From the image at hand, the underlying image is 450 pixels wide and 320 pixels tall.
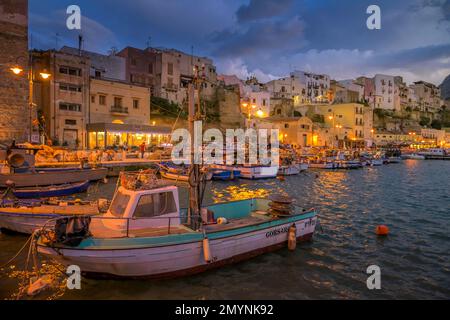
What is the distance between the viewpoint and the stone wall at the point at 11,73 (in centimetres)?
3672

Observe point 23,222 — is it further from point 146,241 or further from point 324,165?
point 324,165

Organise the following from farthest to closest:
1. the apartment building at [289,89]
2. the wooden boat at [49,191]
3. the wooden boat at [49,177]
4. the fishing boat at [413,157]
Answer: the apartment building at [289,89] → the fishing boat at [413,157] → the wooden boat at [49,177] → the wooden boat at [49,191]

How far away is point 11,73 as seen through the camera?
37250 millimetres

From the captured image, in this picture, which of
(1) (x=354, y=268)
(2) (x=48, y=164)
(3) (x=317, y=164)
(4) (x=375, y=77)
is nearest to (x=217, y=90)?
(3) (x=317, y=164)

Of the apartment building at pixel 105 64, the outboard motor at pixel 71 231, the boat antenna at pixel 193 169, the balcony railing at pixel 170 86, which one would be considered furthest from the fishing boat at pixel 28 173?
the balcony railing at pixel 170 86

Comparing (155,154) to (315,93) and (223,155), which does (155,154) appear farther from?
(315,93)

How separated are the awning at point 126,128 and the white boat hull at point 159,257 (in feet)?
117

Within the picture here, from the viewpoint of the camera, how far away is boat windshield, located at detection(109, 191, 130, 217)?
1094 centimetres

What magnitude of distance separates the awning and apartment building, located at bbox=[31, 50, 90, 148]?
2.14 metres

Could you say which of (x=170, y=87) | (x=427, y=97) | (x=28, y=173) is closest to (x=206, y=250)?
(x=28, y=173)

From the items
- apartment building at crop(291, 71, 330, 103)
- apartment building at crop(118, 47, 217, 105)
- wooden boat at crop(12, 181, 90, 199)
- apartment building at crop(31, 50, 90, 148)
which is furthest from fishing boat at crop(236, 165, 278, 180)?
apartment building at crop(291, 71, 330, 103)

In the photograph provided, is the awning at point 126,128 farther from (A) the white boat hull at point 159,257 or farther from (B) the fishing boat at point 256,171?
(A) the white boat hull at point 159,257

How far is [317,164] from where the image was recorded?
52.8m
